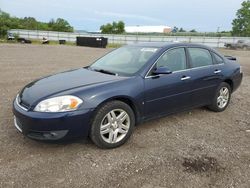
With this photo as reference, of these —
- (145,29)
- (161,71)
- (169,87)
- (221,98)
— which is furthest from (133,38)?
(145,29)

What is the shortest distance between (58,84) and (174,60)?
6.49 feet

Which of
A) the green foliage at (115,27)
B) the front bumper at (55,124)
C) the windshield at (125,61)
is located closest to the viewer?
the front bumper at (55,124)

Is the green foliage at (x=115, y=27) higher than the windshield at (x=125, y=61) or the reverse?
higher

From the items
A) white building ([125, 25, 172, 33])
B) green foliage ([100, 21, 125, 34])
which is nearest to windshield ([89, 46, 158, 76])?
green foliage ([100, 21, 125, 34])

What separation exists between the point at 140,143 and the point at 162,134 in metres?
0.51

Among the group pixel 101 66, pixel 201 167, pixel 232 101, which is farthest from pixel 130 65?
pixel 232 101

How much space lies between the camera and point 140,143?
3725 mm

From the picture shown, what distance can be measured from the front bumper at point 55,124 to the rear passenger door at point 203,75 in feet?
7.22

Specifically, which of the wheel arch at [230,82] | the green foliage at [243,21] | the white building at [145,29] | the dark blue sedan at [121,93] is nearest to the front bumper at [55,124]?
the dark blue sedan at [121,93]

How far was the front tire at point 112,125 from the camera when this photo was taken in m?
3.34

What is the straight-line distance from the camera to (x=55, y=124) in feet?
10.1

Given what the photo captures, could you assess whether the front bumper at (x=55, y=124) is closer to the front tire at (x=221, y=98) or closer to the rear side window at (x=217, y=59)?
the front tire at (x=221, y=98)

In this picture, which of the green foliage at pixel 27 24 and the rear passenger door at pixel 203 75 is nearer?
the rear passenger door at pixel 203 75

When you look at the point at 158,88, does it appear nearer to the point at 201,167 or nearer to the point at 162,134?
the point at 162,134
